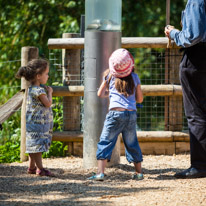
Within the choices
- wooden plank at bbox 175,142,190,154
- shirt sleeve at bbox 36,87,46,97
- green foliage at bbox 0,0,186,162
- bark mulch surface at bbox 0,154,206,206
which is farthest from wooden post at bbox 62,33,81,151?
green foliage at bbox 0,0,186,162

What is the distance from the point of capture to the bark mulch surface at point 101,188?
449 centimetres

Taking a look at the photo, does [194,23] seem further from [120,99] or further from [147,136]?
[147,136]

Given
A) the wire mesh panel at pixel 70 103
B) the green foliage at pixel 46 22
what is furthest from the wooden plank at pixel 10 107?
the green foliage at pixel 46 22

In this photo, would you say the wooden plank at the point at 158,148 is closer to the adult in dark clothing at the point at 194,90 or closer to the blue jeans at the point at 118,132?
the adult in dark clothing at the point at 194,90

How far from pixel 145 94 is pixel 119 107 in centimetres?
179

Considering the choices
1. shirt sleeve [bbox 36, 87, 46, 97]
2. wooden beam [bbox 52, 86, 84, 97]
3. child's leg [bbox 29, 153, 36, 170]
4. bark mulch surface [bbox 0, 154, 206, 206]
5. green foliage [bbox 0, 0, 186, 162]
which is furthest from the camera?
green foliage [bbox 0, 0, 186, 162]

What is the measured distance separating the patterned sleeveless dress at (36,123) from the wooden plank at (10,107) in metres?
0.49

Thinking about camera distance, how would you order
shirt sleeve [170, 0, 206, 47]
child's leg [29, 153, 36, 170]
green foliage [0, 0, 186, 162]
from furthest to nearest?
green foliage [0, 0, 186, 162], child's leg [29, 153, 36, 170], shirt sleeve [170, 0, 206, 47]

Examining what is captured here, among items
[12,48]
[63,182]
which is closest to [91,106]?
[63,182]

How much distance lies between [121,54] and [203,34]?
0.84 meters

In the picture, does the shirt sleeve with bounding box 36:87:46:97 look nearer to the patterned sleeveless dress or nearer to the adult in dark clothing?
the patterned sleeveless dress

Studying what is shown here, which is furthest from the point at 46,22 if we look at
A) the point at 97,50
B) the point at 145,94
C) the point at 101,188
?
the point at 101,188

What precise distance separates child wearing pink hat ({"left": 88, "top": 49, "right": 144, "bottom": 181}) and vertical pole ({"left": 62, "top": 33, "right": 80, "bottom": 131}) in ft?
5.66

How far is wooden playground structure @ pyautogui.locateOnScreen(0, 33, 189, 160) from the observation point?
6926 mm
